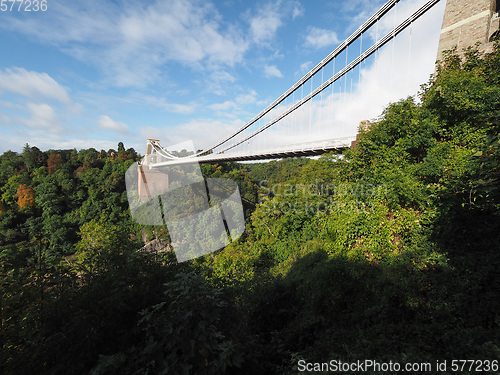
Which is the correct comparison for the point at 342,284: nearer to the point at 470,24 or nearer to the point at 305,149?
the point at 470,24

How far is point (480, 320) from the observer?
3221mm

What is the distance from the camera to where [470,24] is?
24.4ft

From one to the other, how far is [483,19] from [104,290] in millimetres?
13095

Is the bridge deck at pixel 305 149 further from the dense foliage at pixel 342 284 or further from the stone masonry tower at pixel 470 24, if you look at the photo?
the stone masonry tower at pixel 470 24

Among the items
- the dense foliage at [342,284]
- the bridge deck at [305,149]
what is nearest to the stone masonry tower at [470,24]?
the dense foliage at [342,284]

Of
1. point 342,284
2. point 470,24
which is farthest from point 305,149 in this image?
point 342,284

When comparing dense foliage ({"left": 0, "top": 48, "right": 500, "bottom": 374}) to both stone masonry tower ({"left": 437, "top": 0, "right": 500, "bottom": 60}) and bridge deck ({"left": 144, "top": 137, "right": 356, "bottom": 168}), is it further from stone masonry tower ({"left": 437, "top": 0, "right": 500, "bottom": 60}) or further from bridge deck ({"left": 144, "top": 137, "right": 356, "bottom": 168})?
bridge deck ({"left": 144, "top": 137, "right": 356, "bottom": 168})

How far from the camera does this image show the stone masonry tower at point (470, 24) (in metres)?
7.03

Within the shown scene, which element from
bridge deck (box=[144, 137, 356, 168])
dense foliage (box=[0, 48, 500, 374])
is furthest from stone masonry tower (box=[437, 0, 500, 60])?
bridge deck (box=[144, 137, 356, 168])

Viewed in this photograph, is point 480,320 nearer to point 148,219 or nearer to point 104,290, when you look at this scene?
point 104,290

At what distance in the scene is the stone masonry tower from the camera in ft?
23.1

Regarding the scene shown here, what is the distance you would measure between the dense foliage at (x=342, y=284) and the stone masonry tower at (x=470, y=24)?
1447 mm

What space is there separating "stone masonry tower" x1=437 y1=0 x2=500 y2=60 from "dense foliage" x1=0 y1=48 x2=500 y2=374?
4.75 ft

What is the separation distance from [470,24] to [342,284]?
1021 cm
